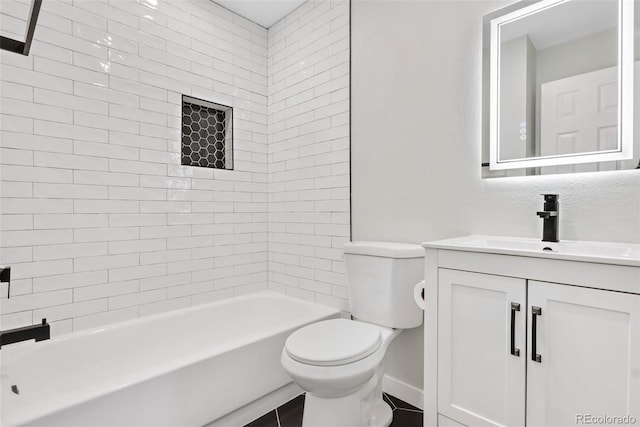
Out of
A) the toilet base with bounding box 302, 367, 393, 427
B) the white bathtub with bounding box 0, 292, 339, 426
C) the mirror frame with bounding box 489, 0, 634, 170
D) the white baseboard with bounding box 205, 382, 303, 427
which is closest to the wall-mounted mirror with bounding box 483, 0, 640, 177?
the mirror frame with bounding box 489, 0, 634, 170

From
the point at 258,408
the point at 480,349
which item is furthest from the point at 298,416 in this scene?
the point at 480,349

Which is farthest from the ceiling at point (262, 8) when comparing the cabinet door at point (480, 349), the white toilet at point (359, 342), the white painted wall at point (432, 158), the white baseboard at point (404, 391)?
the white baseboard at point (404, 391)

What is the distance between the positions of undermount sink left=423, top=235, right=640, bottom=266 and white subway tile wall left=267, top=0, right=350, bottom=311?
1016mm

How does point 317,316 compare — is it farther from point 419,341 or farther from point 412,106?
point 412,106

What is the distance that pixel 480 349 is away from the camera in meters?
1.17

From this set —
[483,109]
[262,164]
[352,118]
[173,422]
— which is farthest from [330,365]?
[262,164]

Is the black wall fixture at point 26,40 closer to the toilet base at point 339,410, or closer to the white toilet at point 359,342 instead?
the white toilet at point 359,342

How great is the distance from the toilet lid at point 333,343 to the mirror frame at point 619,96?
1.00 metres

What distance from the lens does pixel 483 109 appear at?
1604 mm

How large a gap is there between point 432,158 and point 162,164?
5.61ft

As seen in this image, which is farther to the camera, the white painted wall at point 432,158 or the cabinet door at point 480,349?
the white painted wall at point 432,158

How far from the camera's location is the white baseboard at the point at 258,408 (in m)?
1.67

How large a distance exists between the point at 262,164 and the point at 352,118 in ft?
3.04

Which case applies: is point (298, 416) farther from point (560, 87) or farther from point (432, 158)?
point (560, 87)
